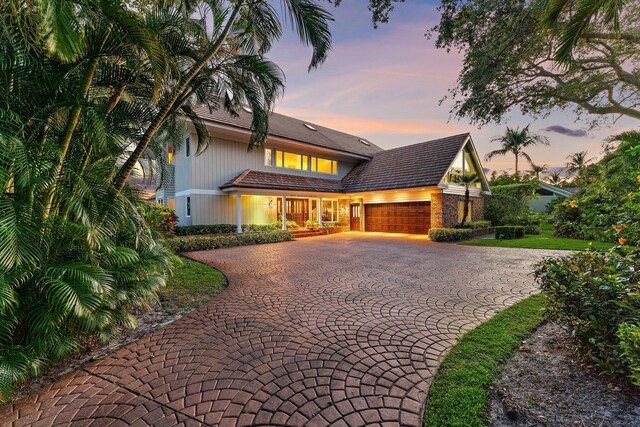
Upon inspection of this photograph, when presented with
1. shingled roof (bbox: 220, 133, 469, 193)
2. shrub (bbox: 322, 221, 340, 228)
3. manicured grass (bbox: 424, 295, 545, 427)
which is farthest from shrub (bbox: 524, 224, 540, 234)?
manicured grass (bbox: 424, 295, 545, 427)

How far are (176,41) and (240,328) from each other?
4890mm

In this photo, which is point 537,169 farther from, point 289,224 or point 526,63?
point 289,224

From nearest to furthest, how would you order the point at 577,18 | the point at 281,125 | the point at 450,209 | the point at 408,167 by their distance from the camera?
the point at 577,18 < the point at 450,209 < the point at 408,167 < the point at 281,125

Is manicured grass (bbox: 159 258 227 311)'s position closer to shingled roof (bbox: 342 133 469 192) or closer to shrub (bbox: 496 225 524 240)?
shingled roof (bbox: 342 133 469 192)

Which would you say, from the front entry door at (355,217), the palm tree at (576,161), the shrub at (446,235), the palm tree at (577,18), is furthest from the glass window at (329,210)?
the palm tree at (576,161)

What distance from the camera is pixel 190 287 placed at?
19.3 feet

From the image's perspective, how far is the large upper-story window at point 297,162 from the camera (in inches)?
664

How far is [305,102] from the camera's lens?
14.2m

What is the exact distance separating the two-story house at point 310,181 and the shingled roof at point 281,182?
7cm

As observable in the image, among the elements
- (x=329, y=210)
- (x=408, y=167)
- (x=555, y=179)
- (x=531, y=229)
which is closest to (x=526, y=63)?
(x=408, y=167)

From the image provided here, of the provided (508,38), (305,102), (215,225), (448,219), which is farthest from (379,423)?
(448,219)

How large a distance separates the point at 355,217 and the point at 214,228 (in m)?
10.5

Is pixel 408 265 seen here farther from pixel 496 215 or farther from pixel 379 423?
pixel 496 215

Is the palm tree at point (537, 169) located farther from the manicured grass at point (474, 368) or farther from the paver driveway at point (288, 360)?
the manicured grass at point (474, 368)
